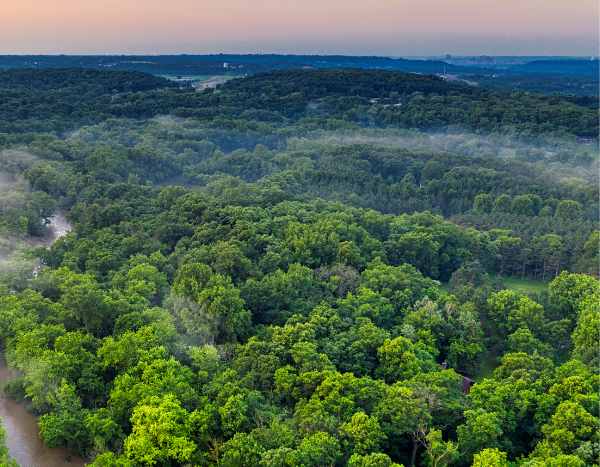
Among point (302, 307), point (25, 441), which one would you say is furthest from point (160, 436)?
point (302, 307)

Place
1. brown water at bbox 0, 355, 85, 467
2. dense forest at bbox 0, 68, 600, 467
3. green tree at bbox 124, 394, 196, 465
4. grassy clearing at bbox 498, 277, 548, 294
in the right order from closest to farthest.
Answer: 1. green tree at bbox 124, 394, 196, 465
2. dense forest at bbox 0, 68, 600, 467
3. brown water at bbox 0, 355, 85, 467
4. grassy clearing at bbox 498, 277, 548, 294

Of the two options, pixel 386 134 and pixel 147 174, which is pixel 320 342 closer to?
pixel 147 174

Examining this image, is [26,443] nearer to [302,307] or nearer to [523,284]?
[302,307]

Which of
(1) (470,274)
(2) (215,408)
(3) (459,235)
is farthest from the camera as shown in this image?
(3) (459,235)

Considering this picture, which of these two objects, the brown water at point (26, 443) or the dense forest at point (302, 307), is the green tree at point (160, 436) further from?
the brown water at point (26, 443)

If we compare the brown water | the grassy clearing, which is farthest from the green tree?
the grassy clearing

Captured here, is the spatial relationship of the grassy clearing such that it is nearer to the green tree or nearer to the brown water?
the green tree

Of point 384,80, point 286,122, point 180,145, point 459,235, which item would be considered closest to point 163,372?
point 459,235

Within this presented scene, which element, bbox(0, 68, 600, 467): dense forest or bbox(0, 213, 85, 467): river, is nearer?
bbox(0, 68, 600, 467): dense forest
